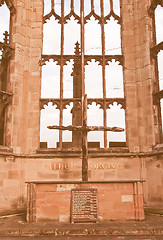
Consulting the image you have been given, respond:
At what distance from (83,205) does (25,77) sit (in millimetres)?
6496

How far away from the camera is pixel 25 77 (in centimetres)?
1188

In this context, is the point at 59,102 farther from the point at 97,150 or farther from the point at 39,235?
the point at 39,235

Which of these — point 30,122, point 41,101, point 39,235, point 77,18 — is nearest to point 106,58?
point 77,18

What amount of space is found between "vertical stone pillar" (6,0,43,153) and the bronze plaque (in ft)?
12.3

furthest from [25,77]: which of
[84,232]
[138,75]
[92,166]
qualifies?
[84,232]

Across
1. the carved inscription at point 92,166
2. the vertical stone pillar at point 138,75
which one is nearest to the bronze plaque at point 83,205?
the carved inscription at point 92,166

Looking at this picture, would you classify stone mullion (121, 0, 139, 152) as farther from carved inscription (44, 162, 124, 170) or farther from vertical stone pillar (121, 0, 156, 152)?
carved inscription (44, 162, 124, 170)

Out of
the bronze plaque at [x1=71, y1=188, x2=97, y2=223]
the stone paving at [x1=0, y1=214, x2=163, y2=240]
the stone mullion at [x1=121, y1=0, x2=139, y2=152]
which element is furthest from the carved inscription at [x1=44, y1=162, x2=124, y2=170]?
the stone paving at [x1=0, y1=214, x2=163, y2=240]

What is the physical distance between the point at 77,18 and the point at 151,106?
18.9 ft

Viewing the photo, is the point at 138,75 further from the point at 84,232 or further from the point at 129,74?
the point at 84,232

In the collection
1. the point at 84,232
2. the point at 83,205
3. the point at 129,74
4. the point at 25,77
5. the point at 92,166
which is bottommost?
the point at 84,232

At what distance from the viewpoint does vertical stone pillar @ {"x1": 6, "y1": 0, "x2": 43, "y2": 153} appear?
36.6 ft

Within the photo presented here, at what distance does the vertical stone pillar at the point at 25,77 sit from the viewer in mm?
11141

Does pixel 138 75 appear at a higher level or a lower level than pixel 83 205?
higher
